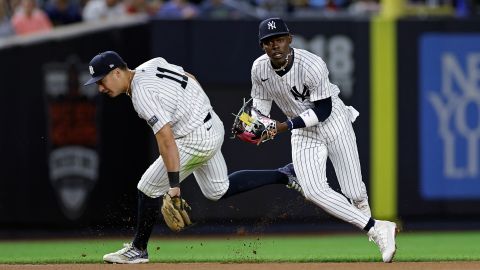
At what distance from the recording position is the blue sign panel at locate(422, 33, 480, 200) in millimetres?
13453

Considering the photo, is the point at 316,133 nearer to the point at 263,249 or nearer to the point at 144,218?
the point at 144,218

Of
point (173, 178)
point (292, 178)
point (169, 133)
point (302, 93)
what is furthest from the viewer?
point (292, 178)

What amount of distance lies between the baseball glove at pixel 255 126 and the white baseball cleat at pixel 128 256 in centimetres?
115

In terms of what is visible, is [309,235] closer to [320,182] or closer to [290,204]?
[290,204]

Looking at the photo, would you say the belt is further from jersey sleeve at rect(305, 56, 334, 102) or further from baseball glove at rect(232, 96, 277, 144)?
jersey sleeve at rect(305, 56, 334, 102)

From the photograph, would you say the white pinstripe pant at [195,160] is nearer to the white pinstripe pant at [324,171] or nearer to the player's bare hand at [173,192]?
the player's bare hand at [173,192]

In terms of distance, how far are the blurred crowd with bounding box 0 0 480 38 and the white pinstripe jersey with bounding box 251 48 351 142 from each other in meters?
4.95

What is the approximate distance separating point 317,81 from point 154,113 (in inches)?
46.2

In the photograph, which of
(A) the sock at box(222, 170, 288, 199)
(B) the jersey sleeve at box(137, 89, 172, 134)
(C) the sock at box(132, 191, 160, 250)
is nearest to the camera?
(B) the jersey sleeve at box(137, 89, 172, 134)

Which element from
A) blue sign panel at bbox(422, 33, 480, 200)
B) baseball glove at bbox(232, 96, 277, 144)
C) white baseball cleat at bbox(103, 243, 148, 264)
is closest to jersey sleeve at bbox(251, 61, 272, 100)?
baseball glove at bbox(232, 96, 277, 144)

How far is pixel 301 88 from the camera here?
8438 millimetres

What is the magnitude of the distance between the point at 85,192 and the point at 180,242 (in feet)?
5.86
